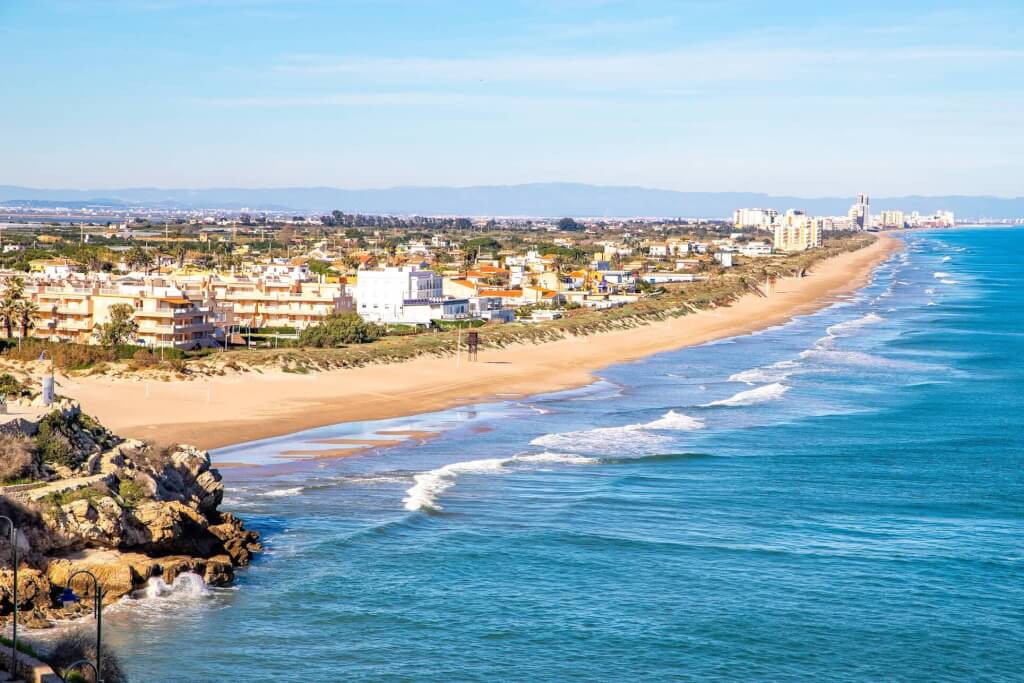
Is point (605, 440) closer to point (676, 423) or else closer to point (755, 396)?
point (676, 423)

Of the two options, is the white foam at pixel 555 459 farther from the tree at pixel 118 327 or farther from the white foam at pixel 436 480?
the tree at pixel 118 327

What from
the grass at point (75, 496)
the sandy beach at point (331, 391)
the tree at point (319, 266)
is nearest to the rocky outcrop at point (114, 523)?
the grass at point (75, 496)

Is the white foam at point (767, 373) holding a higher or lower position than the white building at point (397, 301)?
lower

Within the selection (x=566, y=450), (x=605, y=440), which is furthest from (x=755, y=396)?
(x=566, y=450)

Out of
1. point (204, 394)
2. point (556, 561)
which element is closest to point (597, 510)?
point (556, 561)

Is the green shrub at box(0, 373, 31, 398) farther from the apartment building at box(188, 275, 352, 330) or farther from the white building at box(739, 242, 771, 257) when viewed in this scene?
the white building at box(739, 242, 771, 257)

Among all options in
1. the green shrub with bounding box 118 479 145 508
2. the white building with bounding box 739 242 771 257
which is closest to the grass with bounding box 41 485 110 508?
the green shrub with bounding box 118 479 145 508
